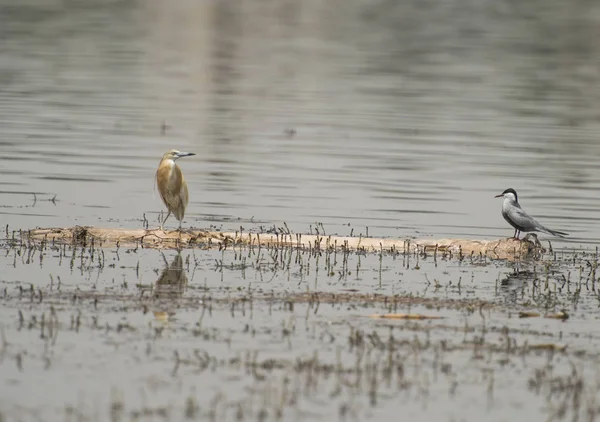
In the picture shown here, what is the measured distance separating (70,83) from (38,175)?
66.2ft

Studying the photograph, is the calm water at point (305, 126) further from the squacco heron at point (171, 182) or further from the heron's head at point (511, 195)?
the heron's head at point (511, 195)

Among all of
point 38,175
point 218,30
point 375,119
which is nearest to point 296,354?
point 38,175

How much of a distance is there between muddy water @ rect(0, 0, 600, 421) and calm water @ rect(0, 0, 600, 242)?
129mm

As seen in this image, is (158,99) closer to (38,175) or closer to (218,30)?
(38,175)

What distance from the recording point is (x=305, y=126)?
35125mm

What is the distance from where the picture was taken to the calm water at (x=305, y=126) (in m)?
22.6

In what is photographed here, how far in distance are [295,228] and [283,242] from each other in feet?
11.1

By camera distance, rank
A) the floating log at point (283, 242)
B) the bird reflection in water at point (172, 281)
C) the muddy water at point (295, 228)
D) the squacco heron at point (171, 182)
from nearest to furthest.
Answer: the muddy water at point (295, 228)
the bird reflection in water at point (172, 281)
the floating log at point (283, 242)
the squacco heron at point (171, 182)

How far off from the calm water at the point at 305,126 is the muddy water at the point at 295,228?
0.42ft

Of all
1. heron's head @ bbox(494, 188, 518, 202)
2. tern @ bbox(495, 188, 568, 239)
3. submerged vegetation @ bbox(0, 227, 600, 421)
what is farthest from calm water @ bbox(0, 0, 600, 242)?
submerged vegetation @ bbox(0, 227, 600, 421)

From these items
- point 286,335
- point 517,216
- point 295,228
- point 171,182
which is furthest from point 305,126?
point 286,335

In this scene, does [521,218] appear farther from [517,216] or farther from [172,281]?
[172,281]

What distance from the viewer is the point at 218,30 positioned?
77.5 m

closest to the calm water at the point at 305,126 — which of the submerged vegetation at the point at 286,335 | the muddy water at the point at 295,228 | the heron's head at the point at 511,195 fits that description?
the muddy water at the point at 295,228
